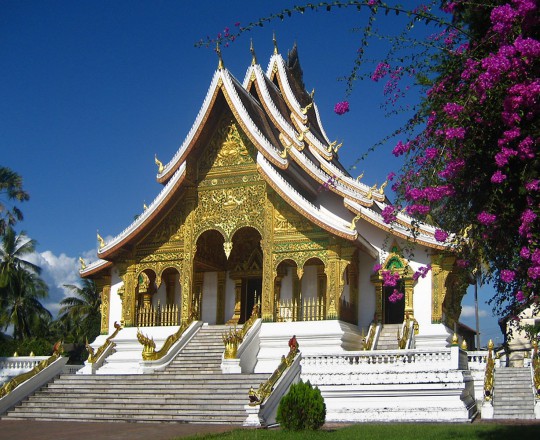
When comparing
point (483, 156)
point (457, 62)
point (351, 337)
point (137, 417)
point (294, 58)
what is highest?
point (294, 58)

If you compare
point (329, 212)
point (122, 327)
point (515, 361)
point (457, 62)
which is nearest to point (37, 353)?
point (122, 327)

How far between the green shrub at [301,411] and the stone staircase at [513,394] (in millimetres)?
4860

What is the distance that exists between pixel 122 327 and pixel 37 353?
2.79 metres

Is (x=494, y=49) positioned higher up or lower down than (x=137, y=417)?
higher up

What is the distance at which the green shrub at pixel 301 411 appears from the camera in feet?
35.1

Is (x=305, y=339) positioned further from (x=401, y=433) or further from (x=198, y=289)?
(x=401, y=433)

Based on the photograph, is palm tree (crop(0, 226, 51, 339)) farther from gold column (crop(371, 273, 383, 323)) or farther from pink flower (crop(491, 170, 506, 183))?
pink flower (crop(491, 170, 506, 183))

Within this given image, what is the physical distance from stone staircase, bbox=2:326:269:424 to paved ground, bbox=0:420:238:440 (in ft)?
1.88

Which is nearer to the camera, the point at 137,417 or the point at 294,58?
the point at 137,417

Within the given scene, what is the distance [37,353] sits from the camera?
1984cm

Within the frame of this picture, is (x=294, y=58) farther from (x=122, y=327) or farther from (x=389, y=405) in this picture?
(x=389, y=405)

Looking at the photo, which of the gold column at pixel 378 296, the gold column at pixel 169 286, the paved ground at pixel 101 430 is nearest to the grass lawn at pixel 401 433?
the paved ground at pixel 101 430

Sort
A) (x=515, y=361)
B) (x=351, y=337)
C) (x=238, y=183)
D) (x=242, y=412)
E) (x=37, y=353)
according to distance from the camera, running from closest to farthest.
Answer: (x=242, y=412)
(x=351, y=337)
(x=238, y=183)
(x=37, y=353)
(x=515, y=361)

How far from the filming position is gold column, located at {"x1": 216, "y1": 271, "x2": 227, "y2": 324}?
1960 centimetres
